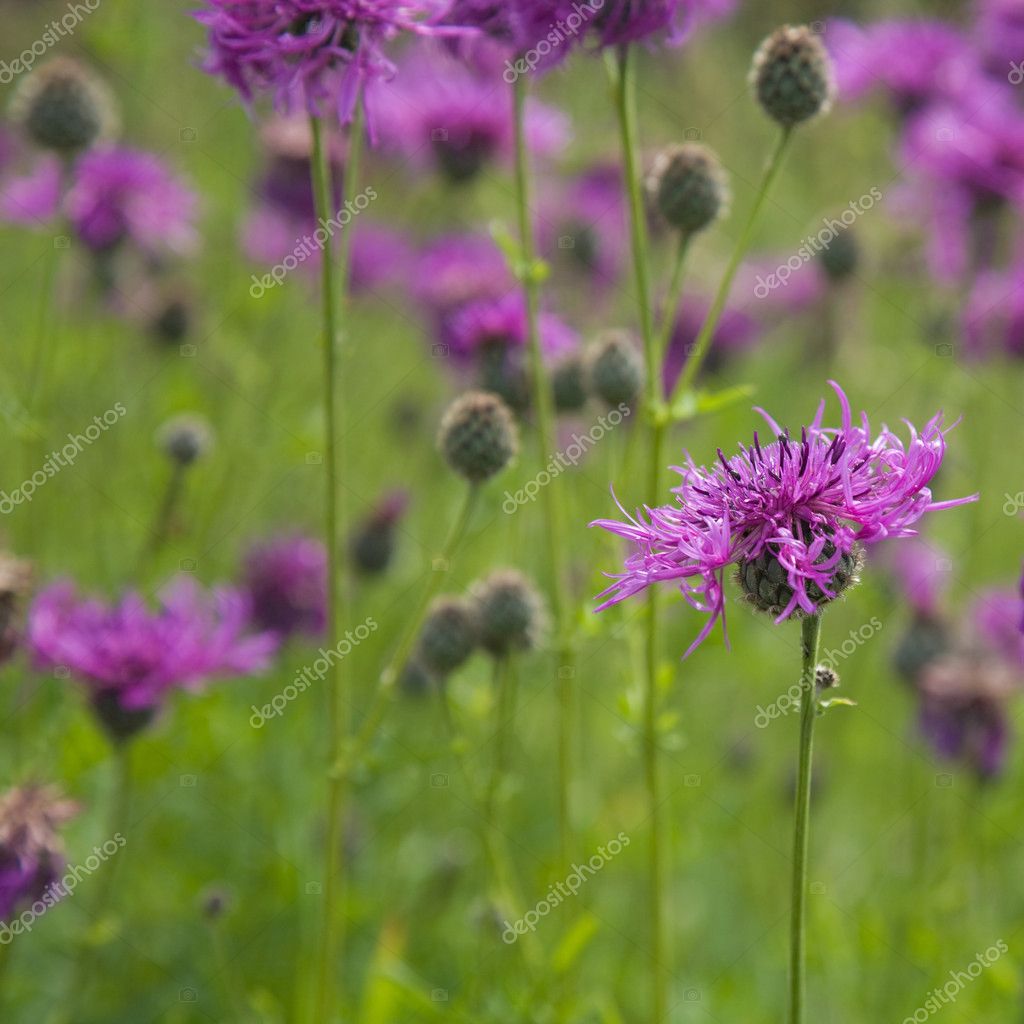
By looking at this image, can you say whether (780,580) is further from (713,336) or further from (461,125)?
(713,336)

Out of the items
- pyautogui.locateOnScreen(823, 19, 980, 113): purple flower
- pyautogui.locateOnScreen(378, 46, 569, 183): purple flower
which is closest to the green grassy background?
pyautogui.locateOnScreen(378, 46, 569, 183): purple flower

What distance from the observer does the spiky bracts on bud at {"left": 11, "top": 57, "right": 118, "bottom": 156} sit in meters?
4.61

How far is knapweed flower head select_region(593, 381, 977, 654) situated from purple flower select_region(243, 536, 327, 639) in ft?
9.89

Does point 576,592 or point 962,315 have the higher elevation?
point 962,315

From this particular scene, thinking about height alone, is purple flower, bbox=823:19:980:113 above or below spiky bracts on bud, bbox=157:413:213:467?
above

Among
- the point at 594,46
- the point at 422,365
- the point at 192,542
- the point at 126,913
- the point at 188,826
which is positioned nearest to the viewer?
the point at 594,46

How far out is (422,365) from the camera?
7.41 metres

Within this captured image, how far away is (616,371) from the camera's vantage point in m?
3.78

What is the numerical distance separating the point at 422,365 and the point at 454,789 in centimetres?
264

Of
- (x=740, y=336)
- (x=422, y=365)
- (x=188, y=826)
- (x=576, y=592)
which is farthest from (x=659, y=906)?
(x=422, y=365)

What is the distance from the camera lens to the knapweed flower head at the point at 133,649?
3.62 m

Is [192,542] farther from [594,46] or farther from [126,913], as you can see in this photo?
[594,46]

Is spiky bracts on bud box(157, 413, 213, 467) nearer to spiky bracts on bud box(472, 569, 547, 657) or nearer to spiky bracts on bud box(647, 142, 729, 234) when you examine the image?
spiky bracts on bud box(472, 569, 547, 657)

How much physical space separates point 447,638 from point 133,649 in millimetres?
935
